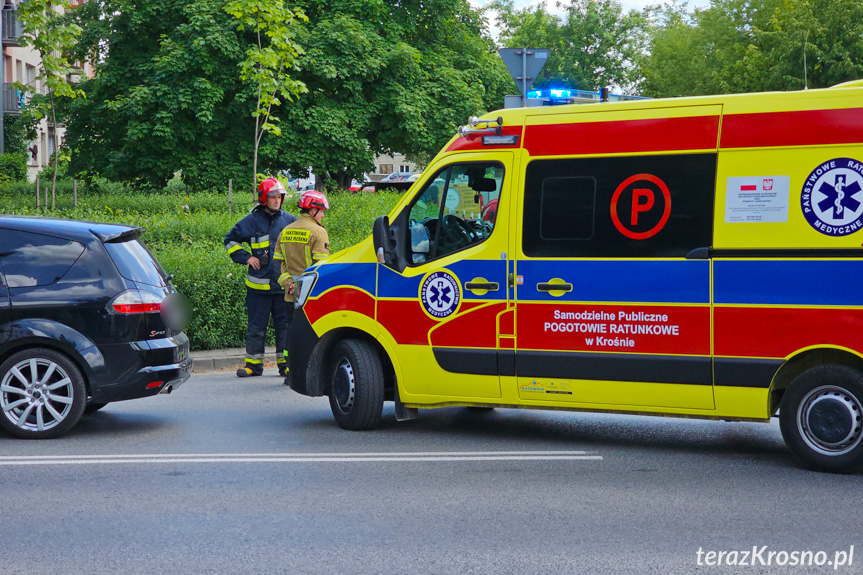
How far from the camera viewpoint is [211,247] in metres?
14.2

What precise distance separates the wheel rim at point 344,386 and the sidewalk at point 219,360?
12.8 ft

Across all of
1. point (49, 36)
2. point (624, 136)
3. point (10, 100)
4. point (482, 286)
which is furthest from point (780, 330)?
point (10, 100)

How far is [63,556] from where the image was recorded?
15.8ft

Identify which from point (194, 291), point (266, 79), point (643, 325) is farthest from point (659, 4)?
point (643, 325)

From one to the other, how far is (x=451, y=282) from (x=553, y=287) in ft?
2.61

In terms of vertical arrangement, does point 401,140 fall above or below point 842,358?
above

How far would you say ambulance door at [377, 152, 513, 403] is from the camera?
736 centimetres

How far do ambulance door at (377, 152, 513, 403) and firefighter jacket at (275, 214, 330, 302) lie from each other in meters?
2.47

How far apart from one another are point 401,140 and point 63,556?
2731 centimetres

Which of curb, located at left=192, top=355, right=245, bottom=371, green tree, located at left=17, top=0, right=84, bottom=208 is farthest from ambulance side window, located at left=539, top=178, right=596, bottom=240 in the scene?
green tree, located at left=17, top=0, right=84, bottom=208

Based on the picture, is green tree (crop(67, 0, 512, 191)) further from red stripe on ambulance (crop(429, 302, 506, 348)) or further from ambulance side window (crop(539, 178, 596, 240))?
ambulance side window (crop(539, 178, 596, 240))

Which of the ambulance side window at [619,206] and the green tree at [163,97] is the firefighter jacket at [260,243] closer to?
the ambulance side window at [619,206]

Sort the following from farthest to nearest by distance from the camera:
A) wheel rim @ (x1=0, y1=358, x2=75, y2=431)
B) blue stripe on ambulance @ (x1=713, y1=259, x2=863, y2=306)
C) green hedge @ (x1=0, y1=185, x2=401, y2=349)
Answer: green hedge @ (x1=0, y1=185, x2=401, y2=349)
wheel rim @ (x1=0, y1=358, x2=75, y2=431)
blue stripe on ambulance @ (x1=713, y1=259, x2=863, y2=306)

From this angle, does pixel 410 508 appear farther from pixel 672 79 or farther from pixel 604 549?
pixel 672 79
